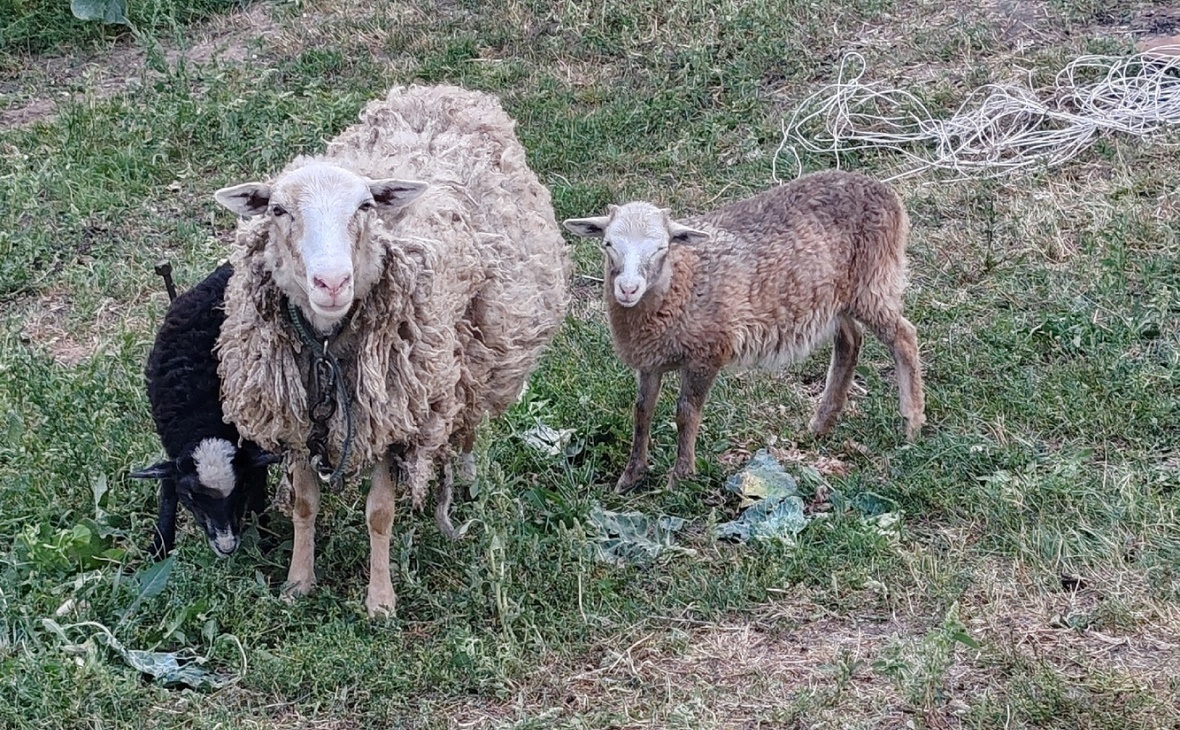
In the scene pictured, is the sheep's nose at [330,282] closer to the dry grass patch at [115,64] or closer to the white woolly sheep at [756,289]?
the white woolly sheep at [756,289]

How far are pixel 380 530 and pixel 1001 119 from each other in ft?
18.0

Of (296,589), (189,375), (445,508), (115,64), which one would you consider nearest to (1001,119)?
(445,508)

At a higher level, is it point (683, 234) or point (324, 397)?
point (683, 234)

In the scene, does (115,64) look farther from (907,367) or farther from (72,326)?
(907,367)

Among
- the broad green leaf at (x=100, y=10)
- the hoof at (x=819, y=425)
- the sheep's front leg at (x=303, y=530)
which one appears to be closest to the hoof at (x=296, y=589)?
the sheep's front leg at (x=303, y=530)

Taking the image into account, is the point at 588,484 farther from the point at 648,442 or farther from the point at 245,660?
the point at 245,660

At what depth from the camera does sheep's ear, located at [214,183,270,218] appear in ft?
14.1

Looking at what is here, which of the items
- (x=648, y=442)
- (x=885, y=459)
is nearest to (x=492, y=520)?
(x=648, y=442)

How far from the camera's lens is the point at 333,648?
4.42 metres

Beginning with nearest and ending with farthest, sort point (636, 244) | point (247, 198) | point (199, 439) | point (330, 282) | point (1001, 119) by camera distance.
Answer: point (330, 282)
point (247, 198)
point (199, 439)
point (636, 244)
point (1001, 119)

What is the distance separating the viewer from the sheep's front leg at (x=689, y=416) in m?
5.62

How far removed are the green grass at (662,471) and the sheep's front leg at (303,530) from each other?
115 mm

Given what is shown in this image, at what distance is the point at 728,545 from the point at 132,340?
3101 millimetres

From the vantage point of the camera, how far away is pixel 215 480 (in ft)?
15.9
